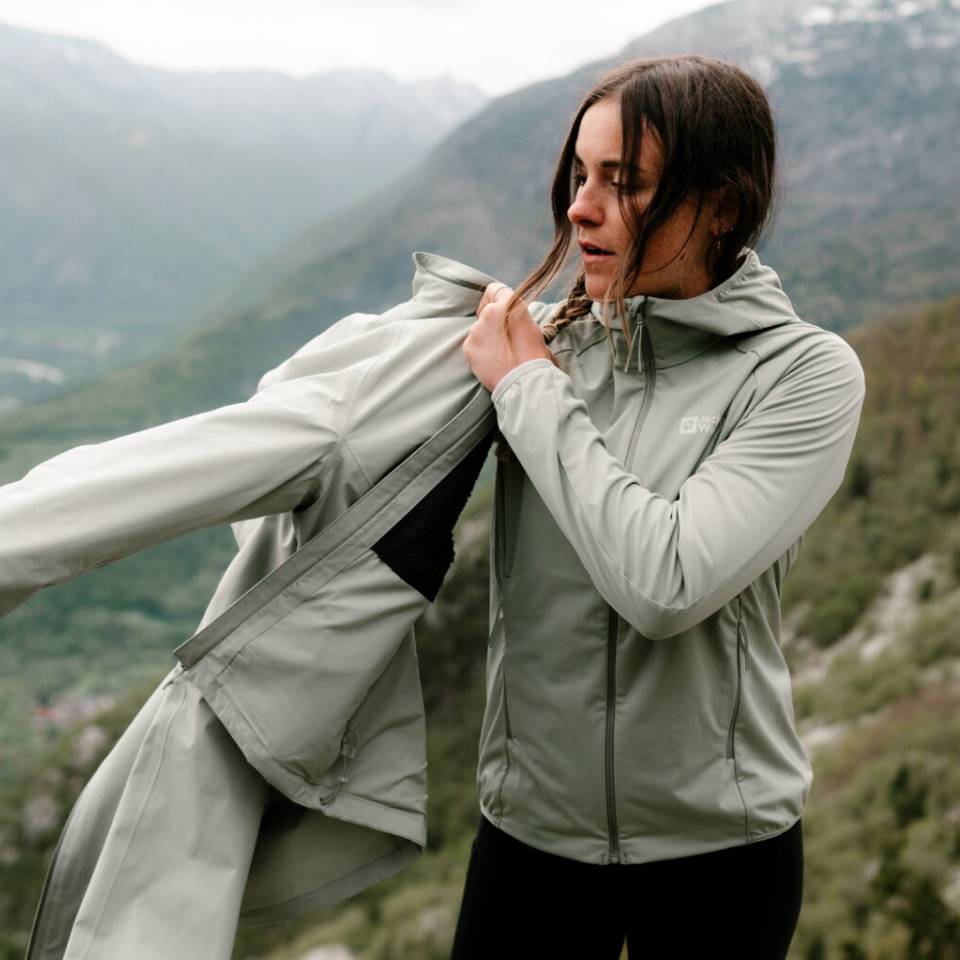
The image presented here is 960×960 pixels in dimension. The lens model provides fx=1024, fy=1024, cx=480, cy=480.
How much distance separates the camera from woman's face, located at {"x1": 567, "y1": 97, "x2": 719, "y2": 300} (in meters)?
1.47

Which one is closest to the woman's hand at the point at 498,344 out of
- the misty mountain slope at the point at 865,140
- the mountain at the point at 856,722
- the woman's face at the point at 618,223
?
the woman's face at the point at 618,223

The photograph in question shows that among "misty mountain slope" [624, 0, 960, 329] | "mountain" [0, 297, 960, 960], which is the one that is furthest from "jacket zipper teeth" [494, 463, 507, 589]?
"misty mountain slope" [624, 0, 960, 329]

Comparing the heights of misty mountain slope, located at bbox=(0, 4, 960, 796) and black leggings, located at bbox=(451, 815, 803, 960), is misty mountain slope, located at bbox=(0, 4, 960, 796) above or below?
below

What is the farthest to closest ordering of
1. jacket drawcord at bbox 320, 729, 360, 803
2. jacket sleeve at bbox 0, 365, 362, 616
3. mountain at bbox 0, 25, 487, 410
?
mountain at bbox 0, 25, 487, 410 < jacket drawcord at bbox 320, 729, 360, 803 < jacket sleeve at bbox 0, 365, 362, 616

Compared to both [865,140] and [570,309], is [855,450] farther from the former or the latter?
[865,140]

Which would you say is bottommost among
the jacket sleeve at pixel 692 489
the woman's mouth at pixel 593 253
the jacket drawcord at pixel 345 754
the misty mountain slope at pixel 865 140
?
the misty mountain slope at pixel 865 140

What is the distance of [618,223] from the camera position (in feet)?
4.90

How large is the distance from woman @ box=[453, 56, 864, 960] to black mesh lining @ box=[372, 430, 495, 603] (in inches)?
2.7

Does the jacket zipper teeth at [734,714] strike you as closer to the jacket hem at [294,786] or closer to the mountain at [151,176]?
the jacket hem at [294,786]

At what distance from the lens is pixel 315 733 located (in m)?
1.47

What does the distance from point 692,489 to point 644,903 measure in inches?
26.3

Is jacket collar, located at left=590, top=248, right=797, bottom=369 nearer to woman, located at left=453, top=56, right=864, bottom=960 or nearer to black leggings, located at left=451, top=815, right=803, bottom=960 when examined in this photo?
woman, located at left=453, top=56, right=864, bottom=960

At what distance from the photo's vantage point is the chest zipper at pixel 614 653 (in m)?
1.51

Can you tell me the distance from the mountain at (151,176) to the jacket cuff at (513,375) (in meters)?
81.0
